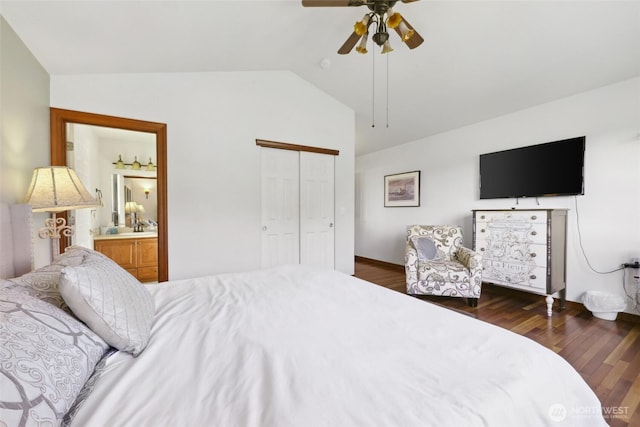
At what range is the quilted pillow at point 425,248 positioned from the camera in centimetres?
338

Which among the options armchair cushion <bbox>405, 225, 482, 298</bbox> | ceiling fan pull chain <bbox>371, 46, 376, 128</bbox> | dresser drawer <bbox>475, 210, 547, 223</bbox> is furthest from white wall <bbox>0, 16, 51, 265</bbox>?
dresser drawer <bbox>475, 210, 547, 223</bbox>

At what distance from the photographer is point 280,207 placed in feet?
11.1

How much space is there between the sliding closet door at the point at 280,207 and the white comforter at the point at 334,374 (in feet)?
6.92

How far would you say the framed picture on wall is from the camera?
4.44 meters

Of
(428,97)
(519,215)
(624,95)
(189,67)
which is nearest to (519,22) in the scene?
(428,97)

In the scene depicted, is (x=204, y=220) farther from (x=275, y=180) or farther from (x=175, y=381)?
(x=175, y=381)

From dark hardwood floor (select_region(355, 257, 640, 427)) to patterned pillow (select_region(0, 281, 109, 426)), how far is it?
2403mm

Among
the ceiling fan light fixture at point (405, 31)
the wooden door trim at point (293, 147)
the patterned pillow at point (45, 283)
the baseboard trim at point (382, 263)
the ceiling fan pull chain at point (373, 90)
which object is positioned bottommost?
the baseboard trim at point (382, 263)

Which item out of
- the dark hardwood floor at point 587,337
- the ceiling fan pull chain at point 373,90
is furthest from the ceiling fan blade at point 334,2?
the dark hardwood floor at point 587,337

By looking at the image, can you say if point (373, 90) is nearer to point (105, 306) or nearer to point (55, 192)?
point (55, 192)

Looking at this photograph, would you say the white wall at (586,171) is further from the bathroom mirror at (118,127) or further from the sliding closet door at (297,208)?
the bathroom mirror at (118,127)

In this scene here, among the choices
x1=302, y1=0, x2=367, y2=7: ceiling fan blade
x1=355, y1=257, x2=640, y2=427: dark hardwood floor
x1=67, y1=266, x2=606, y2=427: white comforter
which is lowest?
x1=355, y1=257, x2=640, y2=427: dark hardwood floor

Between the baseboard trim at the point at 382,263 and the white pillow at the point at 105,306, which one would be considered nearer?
the white pillow at the point at 105,306

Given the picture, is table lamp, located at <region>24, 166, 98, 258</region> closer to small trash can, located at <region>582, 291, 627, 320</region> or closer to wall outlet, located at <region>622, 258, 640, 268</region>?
small trash can, located at <region>582, 291, 627, 320</region>
